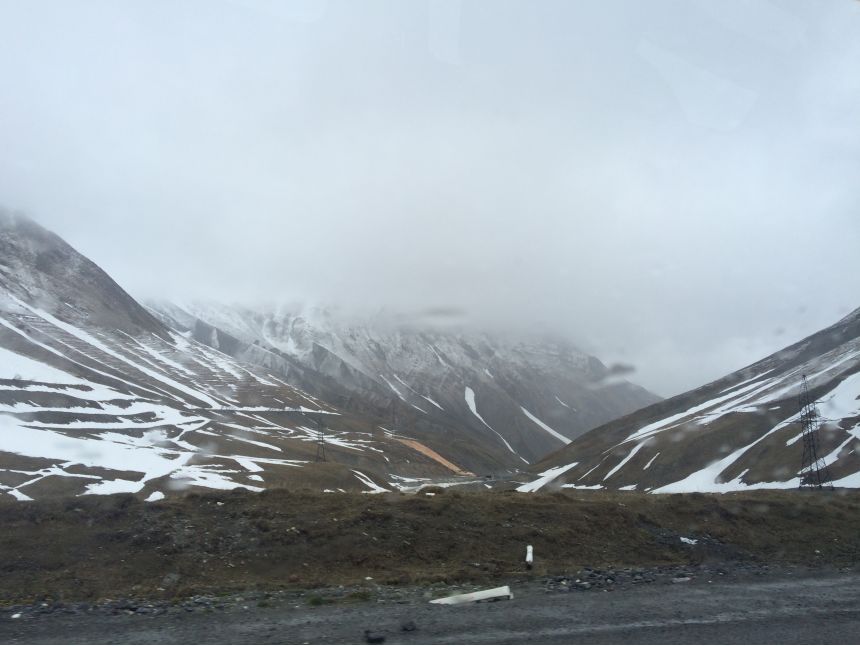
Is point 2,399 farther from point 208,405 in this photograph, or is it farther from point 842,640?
point 842,640

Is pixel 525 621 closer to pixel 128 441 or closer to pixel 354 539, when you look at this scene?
pixel 354 539

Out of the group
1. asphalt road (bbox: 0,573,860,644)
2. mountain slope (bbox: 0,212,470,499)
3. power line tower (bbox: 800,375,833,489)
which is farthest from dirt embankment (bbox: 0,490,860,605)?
power line tower (bbox: 800,375,833,489)

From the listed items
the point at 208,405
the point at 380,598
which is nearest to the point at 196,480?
the point at 380,598

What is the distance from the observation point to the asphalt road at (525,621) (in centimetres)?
1170

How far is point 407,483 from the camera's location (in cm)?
15900

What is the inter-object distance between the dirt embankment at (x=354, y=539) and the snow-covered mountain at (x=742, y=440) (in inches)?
2189

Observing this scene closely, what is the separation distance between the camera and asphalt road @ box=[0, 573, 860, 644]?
1170 centimetres

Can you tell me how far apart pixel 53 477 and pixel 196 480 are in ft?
64.5

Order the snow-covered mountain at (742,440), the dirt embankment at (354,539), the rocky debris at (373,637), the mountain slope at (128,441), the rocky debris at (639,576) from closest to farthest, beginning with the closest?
the rocky debris at (373,637)
the rocky debris at (639,576)
the dirt embankment at (354,539)
the snow-covered mountain at (742,440)
the mountain slope at (128,441)

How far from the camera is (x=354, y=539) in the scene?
65.4 ft

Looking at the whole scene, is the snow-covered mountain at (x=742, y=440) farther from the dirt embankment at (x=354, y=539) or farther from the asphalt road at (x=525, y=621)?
the asphalt road at (x=525, y=621)

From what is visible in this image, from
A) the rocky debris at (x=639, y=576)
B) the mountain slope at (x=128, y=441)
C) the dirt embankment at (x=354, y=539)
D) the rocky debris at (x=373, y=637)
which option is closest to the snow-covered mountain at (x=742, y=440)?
the mountain slope at (x=128, y=441)

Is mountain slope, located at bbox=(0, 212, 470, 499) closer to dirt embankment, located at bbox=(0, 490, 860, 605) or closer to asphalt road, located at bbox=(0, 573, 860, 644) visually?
Answer: dirt embankment, located at bbox=(0, 490, 860, 605)

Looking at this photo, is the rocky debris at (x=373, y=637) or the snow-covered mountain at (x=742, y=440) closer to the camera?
the rocky debris at (x=373, y=637)
